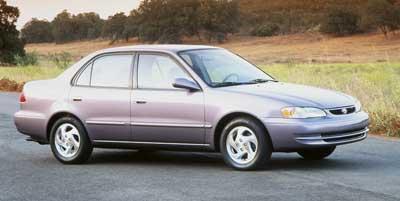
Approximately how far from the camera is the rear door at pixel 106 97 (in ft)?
36.0

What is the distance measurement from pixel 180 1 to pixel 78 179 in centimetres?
7431

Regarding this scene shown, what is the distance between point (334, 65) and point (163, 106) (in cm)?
3363

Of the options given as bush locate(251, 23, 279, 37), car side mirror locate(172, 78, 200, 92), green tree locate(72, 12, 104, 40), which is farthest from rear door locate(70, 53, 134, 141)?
green tree locate(72, 12, 104, 40)

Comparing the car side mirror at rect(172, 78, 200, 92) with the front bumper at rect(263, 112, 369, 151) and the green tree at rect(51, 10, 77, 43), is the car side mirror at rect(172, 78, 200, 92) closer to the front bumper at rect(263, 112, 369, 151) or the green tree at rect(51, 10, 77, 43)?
the front bumper at rect(263, 112, 369, 151)

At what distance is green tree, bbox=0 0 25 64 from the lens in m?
61.0

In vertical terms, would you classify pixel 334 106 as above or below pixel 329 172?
above

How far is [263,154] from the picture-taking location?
10.0 m

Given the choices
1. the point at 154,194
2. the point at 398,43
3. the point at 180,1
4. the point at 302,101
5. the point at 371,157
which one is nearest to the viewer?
the point at 154,194

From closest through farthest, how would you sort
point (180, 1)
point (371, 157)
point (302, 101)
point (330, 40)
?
point (302, 101) < point (371, 157) < point (330, 40) < point (180, 1)

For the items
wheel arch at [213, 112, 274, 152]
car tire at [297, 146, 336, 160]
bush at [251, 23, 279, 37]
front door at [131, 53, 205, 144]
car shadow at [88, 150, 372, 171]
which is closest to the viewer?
wheel arch at [213, 112, 274, 152]

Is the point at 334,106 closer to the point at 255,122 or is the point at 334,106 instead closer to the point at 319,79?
the point at 255,122

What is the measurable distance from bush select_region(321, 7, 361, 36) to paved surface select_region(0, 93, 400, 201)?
62.8 m

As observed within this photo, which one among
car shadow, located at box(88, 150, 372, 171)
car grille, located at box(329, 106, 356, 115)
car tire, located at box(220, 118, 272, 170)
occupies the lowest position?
car shadow, located at box(88, 150, 372, 171)

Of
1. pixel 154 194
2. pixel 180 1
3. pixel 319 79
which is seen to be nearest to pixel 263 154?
pixel 154 194
